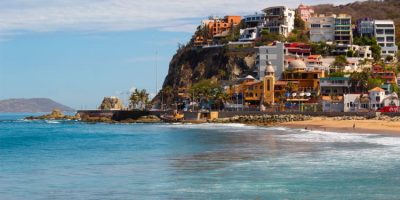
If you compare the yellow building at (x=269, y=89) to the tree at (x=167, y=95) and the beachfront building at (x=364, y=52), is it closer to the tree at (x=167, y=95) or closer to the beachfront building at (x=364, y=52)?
the beachfront building at (x=364, y=52)

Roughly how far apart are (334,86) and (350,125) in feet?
92.5

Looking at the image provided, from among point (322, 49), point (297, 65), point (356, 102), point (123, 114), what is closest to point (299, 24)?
point (322, 49)

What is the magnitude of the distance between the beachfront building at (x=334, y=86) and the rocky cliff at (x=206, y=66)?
841 inches

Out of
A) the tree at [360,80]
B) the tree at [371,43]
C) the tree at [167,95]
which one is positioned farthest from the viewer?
the tree at [167,95]

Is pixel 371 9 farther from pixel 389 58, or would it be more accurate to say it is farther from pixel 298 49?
pixel 298 49

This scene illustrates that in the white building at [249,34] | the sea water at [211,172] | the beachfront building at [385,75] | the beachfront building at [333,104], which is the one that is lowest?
the sea water at [211,172]

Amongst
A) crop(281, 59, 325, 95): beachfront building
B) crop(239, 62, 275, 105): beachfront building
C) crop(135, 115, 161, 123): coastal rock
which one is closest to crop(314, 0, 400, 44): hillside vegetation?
crop(281, 59, 325, 95): beachfront building

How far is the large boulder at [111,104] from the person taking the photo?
149250 mm

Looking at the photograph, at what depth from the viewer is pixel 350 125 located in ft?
253

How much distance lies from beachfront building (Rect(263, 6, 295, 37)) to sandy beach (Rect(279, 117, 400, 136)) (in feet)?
152

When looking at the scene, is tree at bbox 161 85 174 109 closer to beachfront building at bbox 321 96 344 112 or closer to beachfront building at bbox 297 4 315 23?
beachfront building at bbox 297 4 315 23

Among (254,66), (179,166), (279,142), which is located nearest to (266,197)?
(179,166)

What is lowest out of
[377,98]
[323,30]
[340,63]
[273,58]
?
[377,98]

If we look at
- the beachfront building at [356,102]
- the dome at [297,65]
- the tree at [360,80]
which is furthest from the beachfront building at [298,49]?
the beachfront building at [356,102]
